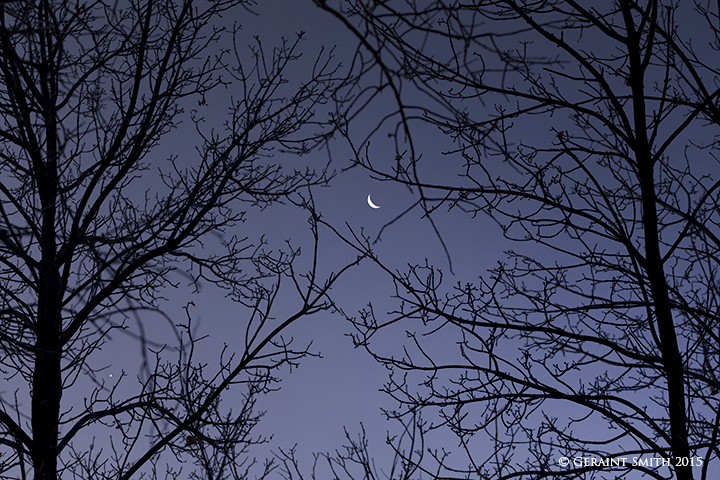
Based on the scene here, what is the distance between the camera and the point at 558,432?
13.0 feet

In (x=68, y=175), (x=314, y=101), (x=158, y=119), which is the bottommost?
(x=68, y=175)

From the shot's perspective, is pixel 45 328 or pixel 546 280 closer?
pixel 45 328

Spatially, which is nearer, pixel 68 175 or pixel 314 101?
pixel 68 175

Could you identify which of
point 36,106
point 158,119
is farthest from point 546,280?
point 36,106

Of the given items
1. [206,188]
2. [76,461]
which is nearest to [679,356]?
[206,188]

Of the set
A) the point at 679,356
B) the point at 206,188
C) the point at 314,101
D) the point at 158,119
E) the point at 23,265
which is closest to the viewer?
the point at 679,356

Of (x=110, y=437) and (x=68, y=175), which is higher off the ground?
(x=68, y=175)

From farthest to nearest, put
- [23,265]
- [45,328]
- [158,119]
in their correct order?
[158,119], [23,265], [45,328]

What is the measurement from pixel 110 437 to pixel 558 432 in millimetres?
4062

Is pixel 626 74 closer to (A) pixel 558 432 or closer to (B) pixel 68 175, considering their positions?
(A) pixel 558 432

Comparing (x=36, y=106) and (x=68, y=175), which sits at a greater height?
(x=36, y=106)

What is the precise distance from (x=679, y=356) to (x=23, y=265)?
480 centimetres

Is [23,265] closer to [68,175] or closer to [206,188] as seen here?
[68,175]

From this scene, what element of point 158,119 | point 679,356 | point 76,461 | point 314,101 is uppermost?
point 314,101
